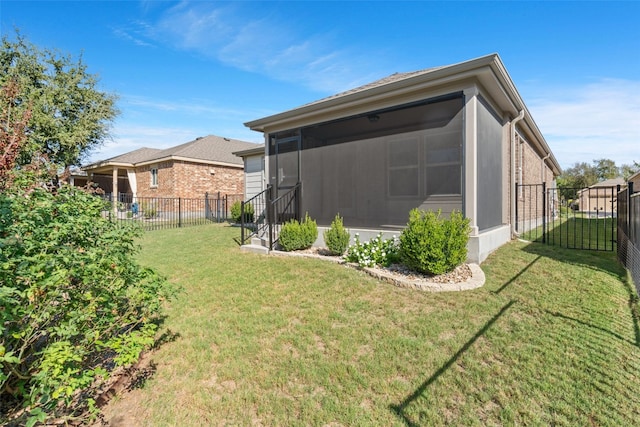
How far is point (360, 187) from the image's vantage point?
22.4ft

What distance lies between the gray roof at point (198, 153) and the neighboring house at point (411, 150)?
1082 centimetres

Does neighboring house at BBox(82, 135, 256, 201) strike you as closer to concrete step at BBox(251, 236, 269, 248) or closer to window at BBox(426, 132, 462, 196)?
concrete step at BBox(251, 236, 269, 248)

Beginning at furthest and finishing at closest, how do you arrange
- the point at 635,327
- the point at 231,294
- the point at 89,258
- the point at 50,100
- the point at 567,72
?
the point at 50,100
the point at 567,72
the point at 231,294
the point at 635,327
the point at 89,258

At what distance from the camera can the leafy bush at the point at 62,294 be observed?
196cm

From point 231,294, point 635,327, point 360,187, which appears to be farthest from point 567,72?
point 231,294

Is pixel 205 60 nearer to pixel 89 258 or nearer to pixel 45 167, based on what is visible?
pixel 45 167

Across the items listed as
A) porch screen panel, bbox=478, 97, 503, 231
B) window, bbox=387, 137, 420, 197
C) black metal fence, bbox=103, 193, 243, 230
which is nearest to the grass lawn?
porch screen panel, bbox=478, 97, 503, 231

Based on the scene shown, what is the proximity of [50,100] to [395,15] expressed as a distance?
18.0 meters

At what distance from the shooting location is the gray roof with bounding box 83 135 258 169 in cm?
1828

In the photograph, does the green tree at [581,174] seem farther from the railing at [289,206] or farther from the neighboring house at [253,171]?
the railing at [289,206]

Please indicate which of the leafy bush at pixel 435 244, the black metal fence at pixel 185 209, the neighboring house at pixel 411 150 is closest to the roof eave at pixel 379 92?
the neighboring house at pixel 411 150

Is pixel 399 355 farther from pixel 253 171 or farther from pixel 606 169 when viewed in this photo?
pixel 606 169

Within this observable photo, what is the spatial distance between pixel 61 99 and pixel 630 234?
23.2 meters

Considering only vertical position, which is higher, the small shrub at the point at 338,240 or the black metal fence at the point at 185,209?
the black metal fence at the point at 185,209
